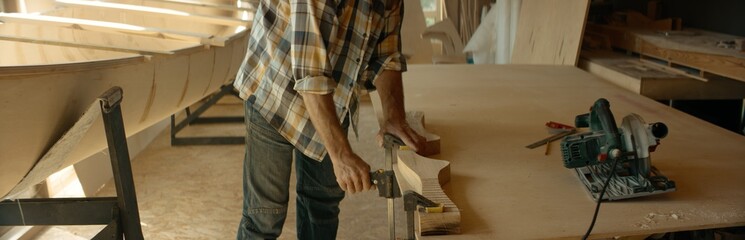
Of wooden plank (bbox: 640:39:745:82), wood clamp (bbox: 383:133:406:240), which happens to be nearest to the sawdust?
wood clamp (bbox: 383:133:406:240)

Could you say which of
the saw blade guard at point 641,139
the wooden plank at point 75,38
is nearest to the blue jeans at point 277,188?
the wooden plank at point 75,38

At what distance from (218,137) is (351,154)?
10.7 ft

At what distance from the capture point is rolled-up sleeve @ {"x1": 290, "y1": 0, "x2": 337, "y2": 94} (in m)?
1.62

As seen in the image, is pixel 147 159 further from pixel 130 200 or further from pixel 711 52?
pixel 711 52

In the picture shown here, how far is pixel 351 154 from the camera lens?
1.68 m

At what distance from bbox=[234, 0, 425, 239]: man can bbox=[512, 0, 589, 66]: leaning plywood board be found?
1690mm

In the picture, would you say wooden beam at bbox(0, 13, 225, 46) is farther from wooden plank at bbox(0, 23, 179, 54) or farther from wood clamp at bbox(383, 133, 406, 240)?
wood clamp at bbox(383, 133, 406, 240)

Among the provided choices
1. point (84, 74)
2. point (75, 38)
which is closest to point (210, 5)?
point (75, 38)

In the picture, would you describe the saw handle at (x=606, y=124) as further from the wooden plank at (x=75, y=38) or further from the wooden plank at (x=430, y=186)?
the wooden plank at (x=75, y=38)

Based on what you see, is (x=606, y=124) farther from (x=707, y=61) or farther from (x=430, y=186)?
(x=707, y=61)

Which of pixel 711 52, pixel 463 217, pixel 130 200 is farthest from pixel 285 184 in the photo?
pixel 711 52

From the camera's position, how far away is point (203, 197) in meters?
3.75

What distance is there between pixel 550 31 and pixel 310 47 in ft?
8.25

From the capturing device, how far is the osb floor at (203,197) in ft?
10.6
